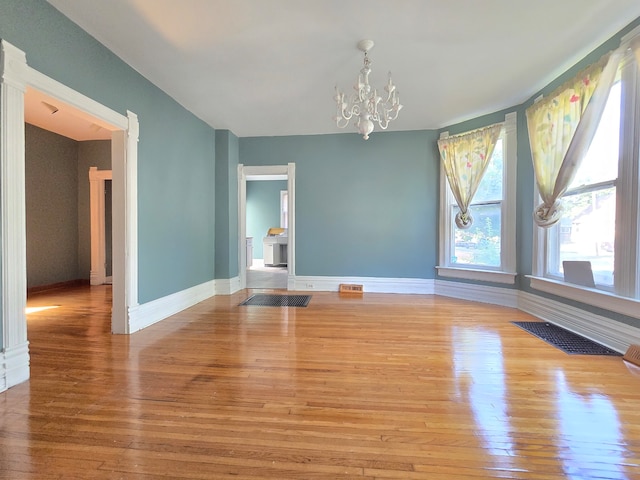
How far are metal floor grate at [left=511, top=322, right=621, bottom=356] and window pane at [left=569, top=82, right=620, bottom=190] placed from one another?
1.46m

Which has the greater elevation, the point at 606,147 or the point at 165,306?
the point at 606,147

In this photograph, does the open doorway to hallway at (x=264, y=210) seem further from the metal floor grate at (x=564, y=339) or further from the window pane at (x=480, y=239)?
the metal floor grate at (x=564, y=339)

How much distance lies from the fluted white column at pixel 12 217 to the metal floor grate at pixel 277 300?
232 cm

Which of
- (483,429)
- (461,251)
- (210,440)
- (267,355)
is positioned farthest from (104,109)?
(461,251)

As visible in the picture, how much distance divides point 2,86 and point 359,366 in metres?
2.98

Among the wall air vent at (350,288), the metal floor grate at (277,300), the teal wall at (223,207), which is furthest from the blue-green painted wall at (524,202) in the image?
the teal wall at (223,207)

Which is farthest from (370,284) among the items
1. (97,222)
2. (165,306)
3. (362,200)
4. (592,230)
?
(97,222)

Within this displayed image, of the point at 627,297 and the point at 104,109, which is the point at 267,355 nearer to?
the point at 104,109

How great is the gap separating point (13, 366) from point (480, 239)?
4971mm

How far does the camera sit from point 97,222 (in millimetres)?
5410

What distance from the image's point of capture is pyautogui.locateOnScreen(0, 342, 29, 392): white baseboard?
181 cm

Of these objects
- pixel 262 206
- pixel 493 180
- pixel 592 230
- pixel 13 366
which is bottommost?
pixel 13 366

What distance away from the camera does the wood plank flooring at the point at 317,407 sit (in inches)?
48.5

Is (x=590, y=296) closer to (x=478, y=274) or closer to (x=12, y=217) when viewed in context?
(x=478, y=274)
